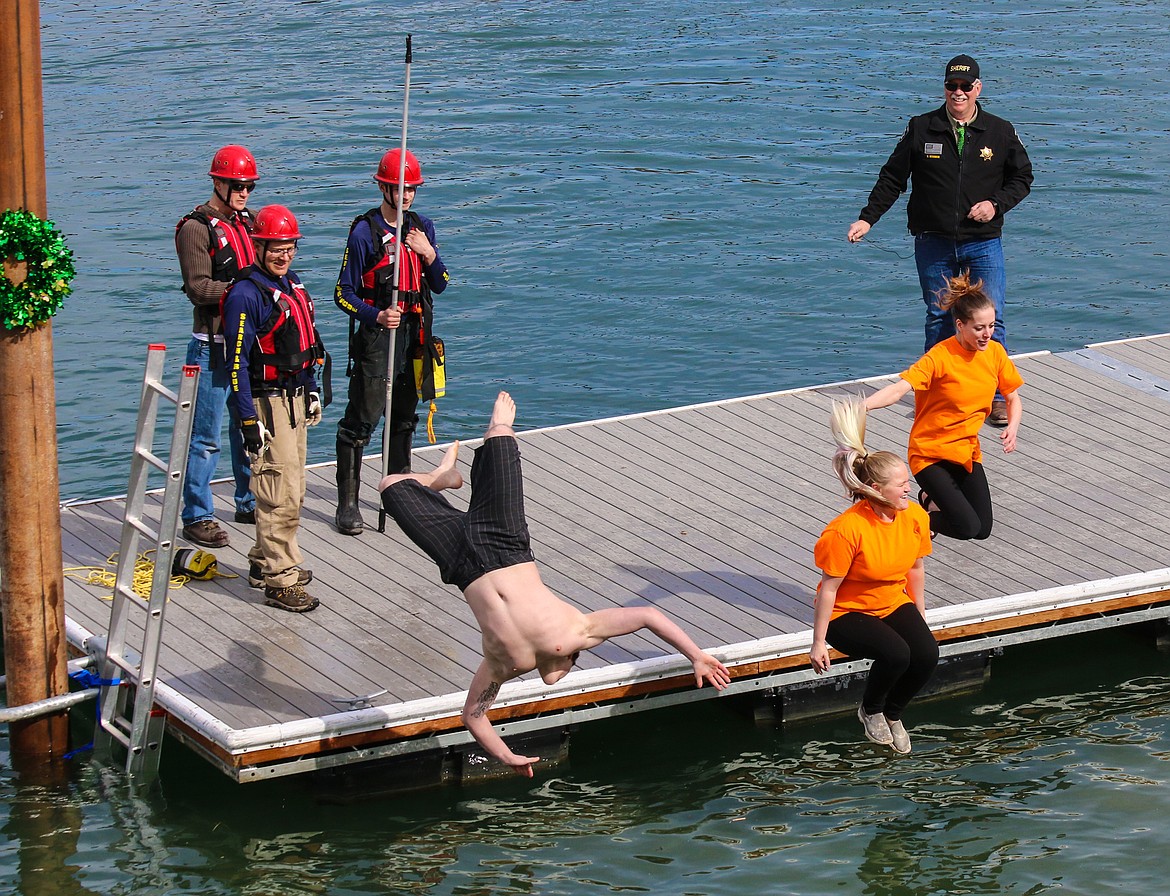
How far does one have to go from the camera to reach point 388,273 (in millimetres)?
9969

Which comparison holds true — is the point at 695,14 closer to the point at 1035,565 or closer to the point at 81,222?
the point at 81,222

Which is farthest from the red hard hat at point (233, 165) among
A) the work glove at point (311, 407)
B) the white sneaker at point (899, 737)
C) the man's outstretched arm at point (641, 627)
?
the white sneaker at point (899, 737)

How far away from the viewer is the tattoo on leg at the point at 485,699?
7.78 m

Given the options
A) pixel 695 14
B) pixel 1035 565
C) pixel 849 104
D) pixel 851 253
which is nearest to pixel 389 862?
pixel 1035 565

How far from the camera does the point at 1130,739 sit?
30.7 ft

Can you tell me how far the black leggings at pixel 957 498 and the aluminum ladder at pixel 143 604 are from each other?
3.99 meters

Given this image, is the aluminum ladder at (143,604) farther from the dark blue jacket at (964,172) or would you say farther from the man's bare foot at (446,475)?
the dark blue jacket at (964,172)

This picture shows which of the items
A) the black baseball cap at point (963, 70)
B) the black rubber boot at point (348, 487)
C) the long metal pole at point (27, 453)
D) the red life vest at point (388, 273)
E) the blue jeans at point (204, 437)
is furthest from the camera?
the black baseball cap at point (963, 70)

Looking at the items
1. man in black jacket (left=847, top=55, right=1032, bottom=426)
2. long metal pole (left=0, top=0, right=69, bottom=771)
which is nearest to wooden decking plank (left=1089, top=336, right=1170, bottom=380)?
man in black jacket (left=847, top=55, right=1032, bottom=426)

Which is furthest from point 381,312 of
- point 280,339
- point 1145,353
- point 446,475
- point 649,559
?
point 1145,353

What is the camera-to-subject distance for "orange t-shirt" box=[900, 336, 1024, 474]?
9.05 metres

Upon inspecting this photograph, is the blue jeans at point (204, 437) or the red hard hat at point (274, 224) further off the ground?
the red hard hat at point (274, 224)

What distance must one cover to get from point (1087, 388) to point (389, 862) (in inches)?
273

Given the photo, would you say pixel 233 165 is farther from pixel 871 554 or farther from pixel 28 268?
pixel 871 554
